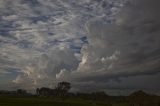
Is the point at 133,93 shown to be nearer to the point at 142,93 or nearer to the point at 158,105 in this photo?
the point at 142,93

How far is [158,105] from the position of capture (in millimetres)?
112000

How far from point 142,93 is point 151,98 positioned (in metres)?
4.40

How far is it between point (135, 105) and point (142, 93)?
23.0 ft

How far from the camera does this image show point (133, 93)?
124 meters

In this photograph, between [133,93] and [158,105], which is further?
[133,93]

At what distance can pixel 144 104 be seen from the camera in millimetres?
116938

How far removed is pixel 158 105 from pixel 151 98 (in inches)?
313

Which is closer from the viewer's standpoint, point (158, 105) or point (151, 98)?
point (158, 105)

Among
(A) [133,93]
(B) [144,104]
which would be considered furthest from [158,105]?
(A) [133,93]

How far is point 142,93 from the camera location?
122 m

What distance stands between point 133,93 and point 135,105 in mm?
6900

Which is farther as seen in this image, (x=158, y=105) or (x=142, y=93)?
(x=142, y=93)

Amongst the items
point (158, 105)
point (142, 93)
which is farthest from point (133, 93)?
point (158, 105)
